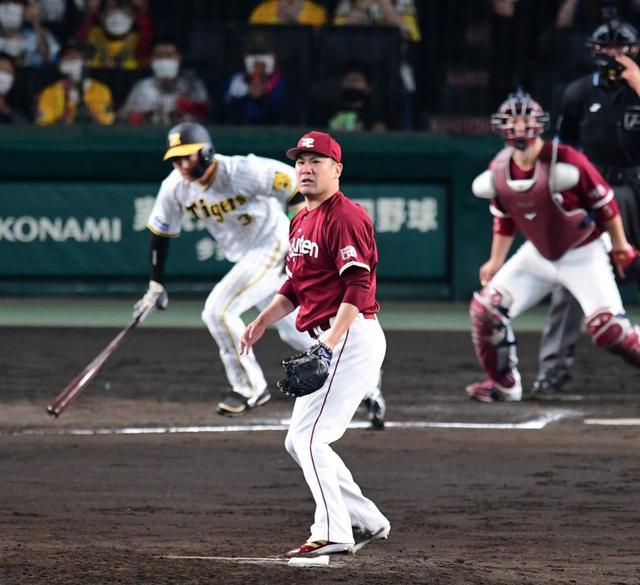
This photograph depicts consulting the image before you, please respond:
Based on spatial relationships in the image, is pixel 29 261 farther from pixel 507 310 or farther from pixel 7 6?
pixel 507 310

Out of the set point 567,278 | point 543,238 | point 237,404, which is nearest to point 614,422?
point 567,278

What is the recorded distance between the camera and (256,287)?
10.5 metres

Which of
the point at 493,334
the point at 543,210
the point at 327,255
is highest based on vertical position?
the point at 327,255

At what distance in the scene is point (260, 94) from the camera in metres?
16.0

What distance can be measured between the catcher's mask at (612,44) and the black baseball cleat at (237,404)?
11.2ft

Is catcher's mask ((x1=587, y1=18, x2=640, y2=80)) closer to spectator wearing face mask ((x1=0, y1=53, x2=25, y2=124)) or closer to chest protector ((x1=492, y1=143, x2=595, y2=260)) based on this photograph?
chest protector ((x1=492, y1=143, x2=595, y2=260))

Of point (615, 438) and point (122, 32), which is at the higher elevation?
point (122, 32)

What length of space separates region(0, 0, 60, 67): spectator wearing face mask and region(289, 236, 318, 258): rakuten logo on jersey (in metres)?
10.0

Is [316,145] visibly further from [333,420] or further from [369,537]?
[369,537]

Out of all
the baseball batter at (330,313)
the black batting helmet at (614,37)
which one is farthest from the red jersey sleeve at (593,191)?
the baseball batter at (330,313)

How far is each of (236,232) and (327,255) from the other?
4.37m

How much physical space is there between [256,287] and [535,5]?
7066 millimetres

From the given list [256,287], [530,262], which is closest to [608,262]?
[530,262]

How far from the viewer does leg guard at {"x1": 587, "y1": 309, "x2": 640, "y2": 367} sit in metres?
10.3
